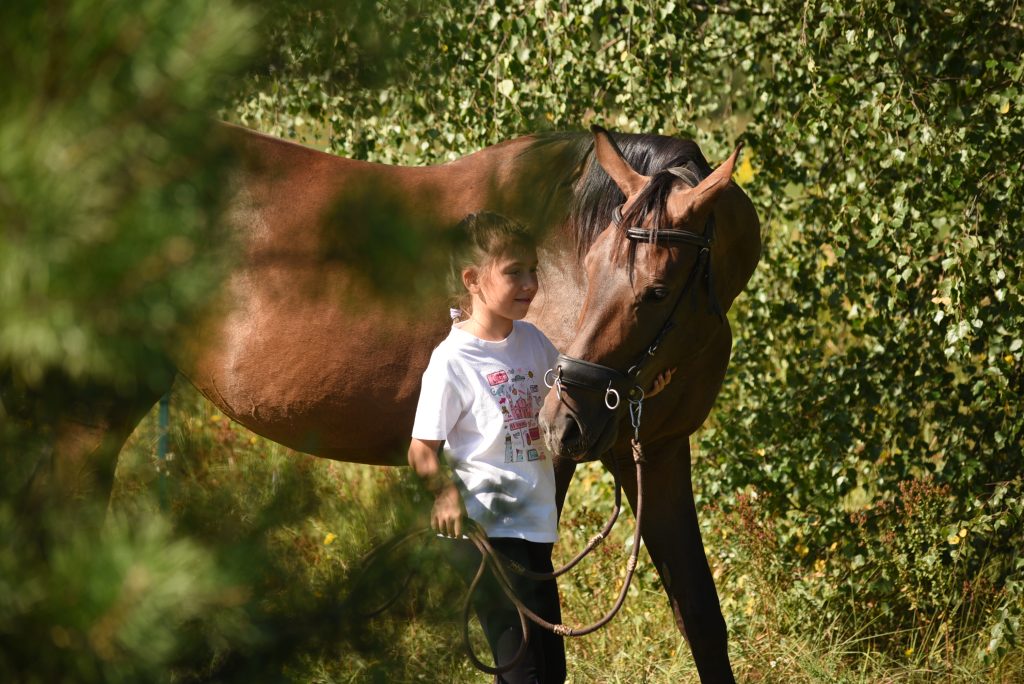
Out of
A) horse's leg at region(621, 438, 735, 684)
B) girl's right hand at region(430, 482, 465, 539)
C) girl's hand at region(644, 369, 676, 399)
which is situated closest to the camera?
girl's right hand at region(430, 482, 465, 539)

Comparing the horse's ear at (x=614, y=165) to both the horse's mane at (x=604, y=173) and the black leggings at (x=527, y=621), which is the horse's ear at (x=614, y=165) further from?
the black leggings at (x=527, y=621)

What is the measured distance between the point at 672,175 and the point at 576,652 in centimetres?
172

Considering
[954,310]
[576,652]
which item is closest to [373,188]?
[954,310]

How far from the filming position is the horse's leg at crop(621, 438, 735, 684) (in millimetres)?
3090

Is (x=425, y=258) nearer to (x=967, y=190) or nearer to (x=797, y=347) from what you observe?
(x=967, y=190)

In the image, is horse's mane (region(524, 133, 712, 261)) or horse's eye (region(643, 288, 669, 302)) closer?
horse's eye (region(643, 288, 669, 302))

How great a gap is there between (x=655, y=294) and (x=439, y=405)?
0.62 metres

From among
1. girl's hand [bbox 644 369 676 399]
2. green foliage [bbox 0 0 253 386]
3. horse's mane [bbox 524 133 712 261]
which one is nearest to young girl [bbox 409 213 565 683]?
girl's hand [bbox 644 369 676 399]

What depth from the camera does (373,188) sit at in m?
0.98

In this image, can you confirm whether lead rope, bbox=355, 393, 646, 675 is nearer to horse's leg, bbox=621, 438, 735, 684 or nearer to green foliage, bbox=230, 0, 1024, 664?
horse's leg, bbox=621, 438, 735, 684

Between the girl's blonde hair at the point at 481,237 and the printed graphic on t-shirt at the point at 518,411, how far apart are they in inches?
48.5

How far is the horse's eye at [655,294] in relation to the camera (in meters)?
2.63

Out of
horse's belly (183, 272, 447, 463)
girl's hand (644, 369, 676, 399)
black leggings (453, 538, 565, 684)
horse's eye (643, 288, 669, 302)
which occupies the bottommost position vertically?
black leggings (453, 538, 565, 684)

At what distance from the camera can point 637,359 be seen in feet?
8.70
